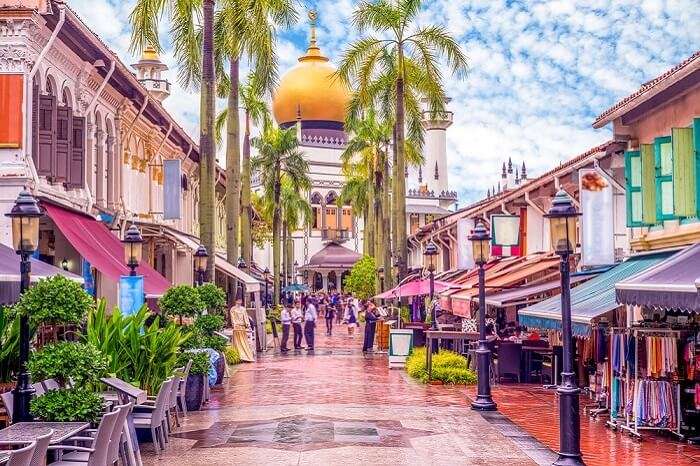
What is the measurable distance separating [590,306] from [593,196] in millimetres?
4561

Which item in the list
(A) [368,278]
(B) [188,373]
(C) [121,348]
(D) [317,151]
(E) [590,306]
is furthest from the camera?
(D) [317,151]

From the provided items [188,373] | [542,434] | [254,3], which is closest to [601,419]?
[542,434]

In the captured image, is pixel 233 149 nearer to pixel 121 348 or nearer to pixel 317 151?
pixel 121 348

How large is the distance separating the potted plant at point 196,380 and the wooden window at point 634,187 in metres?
7.98

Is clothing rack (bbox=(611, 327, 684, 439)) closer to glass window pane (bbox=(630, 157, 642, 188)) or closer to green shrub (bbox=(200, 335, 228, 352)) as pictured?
glass window pane (bbox=(630, 157, 642, 188))

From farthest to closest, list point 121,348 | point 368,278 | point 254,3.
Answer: point 368,278 → point 254,3 → point 121,348

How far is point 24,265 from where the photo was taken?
12.2 meters

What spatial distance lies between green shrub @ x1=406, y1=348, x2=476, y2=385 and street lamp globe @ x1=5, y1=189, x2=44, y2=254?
12.4 meters

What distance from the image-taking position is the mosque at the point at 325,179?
80875 mm

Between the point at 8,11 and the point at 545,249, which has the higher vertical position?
the point at 8,11

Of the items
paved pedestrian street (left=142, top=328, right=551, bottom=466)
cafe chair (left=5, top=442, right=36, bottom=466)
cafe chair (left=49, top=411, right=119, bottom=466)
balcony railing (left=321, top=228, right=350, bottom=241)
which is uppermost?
balcony railing (left=321, top=228, right=350, bottom=241)

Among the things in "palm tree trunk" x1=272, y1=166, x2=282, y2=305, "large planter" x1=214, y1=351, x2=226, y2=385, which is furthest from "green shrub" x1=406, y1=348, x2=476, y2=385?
"palm tree trunk" x1=272, y1=166, x2=282, y2=305

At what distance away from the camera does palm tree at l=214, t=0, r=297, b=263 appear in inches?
1083

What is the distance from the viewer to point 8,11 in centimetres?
1938
